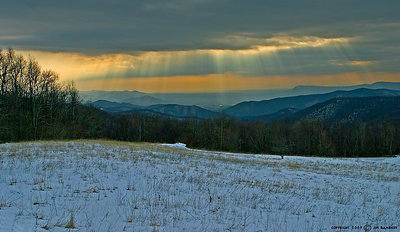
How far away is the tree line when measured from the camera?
5009 cm

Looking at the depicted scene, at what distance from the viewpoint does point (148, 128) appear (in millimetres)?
127938

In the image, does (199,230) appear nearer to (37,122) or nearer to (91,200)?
(91,200)

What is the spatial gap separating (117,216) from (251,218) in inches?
152

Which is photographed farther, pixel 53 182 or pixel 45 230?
pixel 53 182

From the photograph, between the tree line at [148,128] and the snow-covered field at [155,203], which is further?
the tree line at [148,128]

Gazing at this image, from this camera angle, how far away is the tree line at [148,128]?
50.1 metres

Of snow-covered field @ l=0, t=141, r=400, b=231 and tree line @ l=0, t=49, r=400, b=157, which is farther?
tree line @ l=0, t=49, r=400, b=157

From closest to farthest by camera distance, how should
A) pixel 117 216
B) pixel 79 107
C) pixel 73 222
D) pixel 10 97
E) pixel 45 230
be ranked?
pixel 45 230
pixel 73 222
pixel 117 216
pixel 10 97
pixel 79 107

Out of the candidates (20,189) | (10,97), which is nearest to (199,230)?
(20,189)

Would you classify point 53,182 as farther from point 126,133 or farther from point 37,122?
point 126,133

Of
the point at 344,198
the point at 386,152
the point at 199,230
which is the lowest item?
the point at 386,152

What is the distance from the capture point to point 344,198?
1418 centimetres

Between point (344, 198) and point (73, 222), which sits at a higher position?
point (73, 222)

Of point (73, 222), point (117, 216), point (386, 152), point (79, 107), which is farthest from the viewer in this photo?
point (386, 152)
